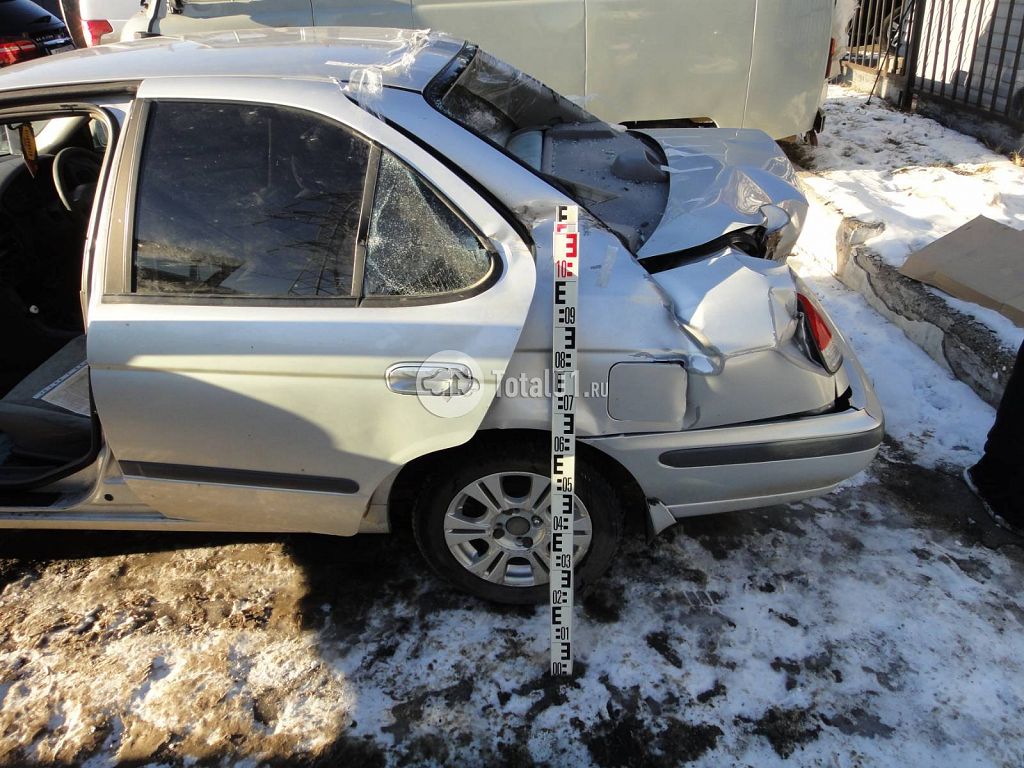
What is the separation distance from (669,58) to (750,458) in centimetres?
463

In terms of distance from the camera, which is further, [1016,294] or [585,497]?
[1016,294]

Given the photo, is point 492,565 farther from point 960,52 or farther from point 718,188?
point 960,52

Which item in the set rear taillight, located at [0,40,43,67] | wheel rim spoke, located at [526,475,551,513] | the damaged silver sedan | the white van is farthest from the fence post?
rear taillight, located at [0,40,43,67]

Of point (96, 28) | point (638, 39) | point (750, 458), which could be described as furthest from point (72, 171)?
point (638, 39)

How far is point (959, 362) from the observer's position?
150 inches

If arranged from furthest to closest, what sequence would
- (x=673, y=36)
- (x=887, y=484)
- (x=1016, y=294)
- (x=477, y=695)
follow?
1. (x=673, y=36)
2. (x=1016, y=294)
3. (x=887, y=484)
4. (x=477, y=695)

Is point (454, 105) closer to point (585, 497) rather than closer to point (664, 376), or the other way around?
point (664, 376)

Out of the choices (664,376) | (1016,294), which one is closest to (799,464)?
(664,376)

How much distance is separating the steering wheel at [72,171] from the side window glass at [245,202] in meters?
1.18

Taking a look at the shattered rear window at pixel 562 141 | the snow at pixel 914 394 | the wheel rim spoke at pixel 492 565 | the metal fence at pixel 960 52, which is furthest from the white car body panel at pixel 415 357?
the metal fence at pixel 960 52

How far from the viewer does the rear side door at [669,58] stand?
19.4 ft

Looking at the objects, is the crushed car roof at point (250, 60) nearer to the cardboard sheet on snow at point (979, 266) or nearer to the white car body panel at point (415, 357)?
the white car body panel at point (415, 357)

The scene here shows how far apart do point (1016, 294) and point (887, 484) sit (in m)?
1.38

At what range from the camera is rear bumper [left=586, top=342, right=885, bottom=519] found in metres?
2.38
